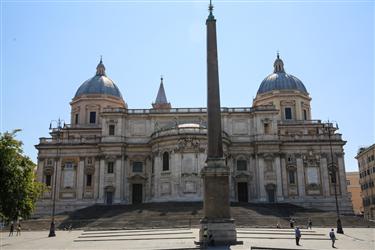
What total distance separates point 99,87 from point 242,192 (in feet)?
94.4

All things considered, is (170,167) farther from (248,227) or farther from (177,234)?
(177,234)

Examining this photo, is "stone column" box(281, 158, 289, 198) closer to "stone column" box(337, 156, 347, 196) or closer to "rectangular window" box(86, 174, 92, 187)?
"stone column" box(337, 156, 347, 196)

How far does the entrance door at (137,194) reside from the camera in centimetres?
5509

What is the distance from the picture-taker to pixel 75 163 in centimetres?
5656

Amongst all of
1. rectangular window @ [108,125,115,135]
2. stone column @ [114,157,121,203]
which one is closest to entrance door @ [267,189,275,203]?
stone column @ [114,157,121,203]

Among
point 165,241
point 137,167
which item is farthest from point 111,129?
point 165,241

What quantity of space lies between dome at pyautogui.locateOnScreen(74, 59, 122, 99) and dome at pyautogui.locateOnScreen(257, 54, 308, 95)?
24.1 metres

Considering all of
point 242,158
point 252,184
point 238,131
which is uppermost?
point 238,131

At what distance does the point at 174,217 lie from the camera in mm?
39812

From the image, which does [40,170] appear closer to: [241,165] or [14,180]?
[241,165]

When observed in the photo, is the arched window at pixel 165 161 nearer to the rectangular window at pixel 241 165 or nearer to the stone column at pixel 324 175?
the rectangular window at pixel 241 165

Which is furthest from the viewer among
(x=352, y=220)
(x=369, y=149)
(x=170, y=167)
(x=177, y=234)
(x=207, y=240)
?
(x=369, y=149)

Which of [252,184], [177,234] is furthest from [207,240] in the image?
[252,184]

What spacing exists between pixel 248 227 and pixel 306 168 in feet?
74.6
